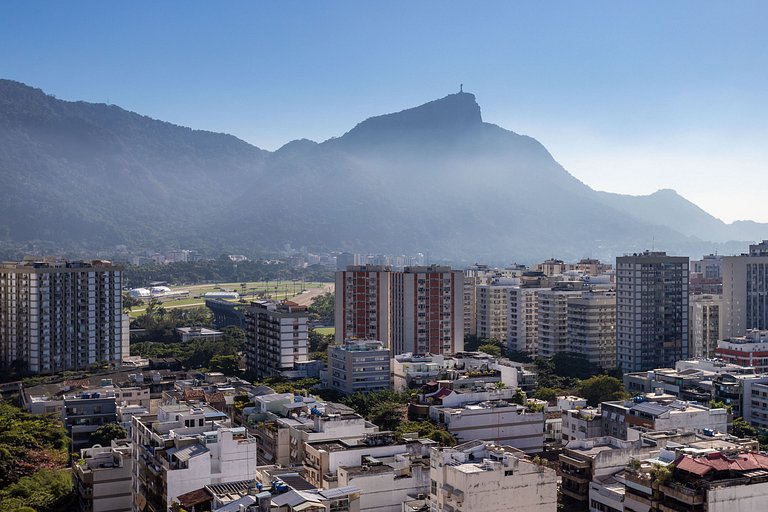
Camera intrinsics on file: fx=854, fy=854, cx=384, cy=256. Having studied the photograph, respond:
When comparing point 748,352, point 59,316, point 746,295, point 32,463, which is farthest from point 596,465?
point 746,295

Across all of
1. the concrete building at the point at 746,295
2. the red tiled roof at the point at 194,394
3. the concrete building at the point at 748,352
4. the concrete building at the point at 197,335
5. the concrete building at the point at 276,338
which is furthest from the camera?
the concrete building at the point at 197,335

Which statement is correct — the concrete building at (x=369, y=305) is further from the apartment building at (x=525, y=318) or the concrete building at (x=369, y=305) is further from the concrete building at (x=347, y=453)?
the concrete building at (x=347, y=453)

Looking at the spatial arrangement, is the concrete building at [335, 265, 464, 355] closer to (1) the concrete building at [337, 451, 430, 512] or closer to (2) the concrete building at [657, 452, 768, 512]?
(1) the concrete building at [337, 451, 430, 512]

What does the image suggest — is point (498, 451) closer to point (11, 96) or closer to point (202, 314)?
point (202, 314)

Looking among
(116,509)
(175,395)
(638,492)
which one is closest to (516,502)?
(638,492)

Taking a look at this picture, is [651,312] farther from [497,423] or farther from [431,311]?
[497,423]

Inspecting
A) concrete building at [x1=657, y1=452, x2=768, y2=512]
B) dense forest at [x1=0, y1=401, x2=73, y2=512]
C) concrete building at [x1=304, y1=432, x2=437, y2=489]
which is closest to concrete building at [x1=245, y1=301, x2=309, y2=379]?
dense forest at [x1=0, y1=401, x2=73, y2=512]

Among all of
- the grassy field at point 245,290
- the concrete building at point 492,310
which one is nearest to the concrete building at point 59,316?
the concrete building at point 492,310
